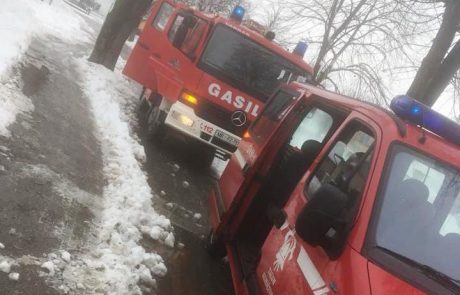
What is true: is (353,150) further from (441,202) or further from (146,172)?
(146,172)

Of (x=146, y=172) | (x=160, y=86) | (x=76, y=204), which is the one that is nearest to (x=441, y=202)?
(x=76, y=204)

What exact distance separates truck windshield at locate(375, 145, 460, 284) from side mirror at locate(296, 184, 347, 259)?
9.4 inches

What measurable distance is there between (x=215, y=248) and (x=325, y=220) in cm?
299

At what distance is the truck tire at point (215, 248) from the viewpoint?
5751 millimetres

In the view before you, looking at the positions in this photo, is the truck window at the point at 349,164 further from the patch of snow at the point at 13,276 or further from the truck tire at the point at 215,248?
the patch of snow at the point at 13,276

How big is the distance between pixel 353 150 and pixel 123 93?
30.8 feet

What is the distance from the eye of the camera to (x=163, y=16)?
974 centimetres

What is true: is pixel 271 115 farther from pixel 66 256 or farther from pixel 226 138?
pixel 66 256

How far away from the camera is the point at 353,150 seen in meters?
3.94

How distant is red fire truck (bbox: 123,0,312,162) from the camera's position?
8.33 metres

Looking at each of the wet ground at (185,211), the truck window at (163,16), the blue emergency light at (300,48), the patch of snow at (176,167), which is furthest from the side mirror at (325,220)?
the truck window at (163,16)

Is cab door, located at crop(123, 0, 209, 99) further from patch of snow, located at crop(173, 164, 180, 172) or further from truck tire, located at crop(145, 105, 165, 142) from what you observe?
patch of snow, located at crop(173, 164, 180, 172)

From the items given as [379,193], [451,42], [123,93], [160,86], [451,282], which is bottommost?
[123,93]

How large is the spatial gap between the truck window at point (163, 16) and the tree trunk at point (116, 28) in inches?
152
